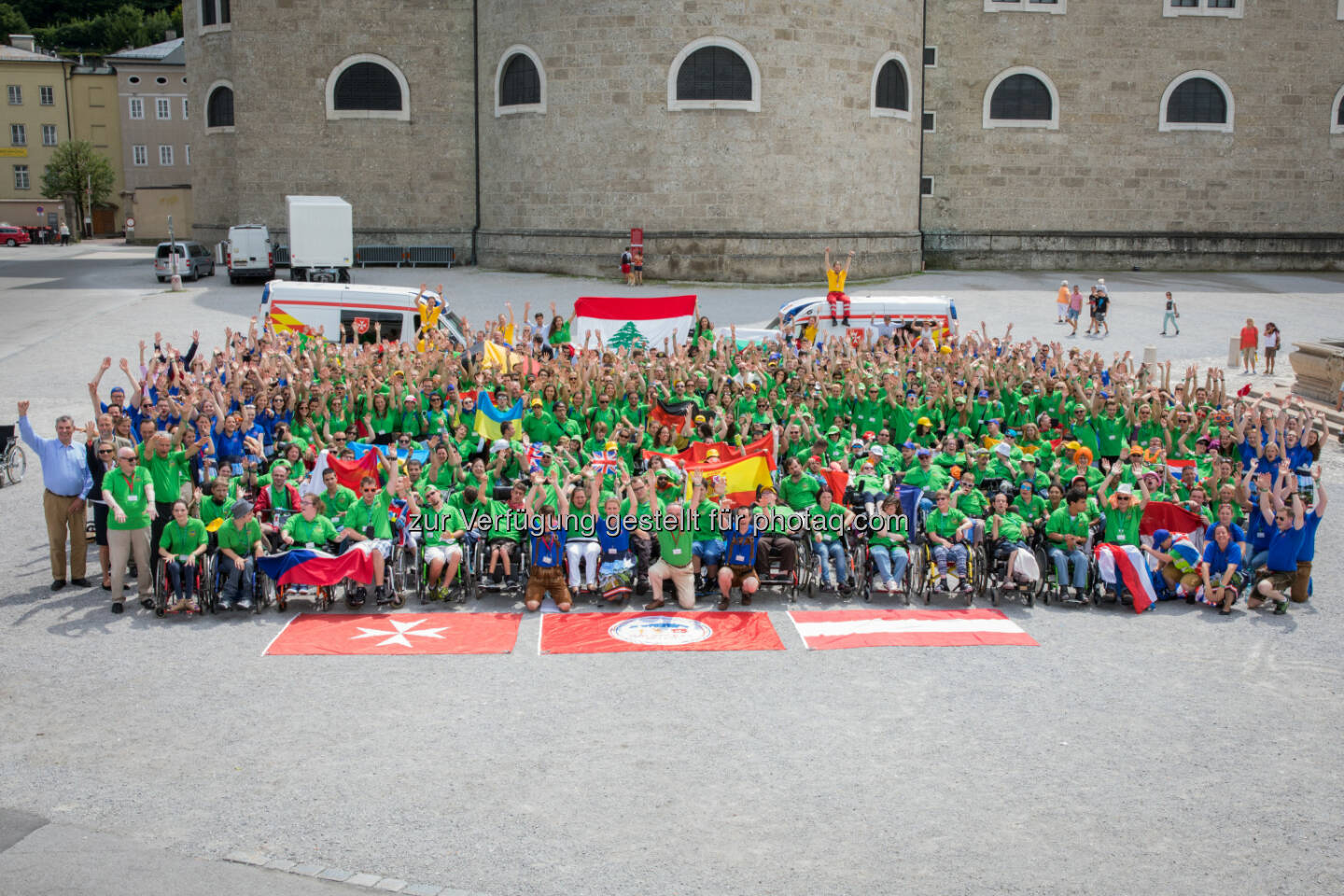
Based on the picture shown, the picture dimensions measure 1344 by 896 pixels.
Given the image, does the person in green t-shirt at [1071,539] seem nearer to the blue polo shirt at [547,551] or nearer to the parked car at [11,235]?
the blue polo shirt at [547,551]

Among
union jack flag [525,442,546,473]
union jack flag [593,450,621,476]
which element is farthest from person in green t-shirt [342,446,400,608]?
union jack flag [593,450,621,476]

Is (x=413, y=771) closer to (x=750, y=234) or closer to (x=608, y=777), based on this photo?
(x=608, y=777)

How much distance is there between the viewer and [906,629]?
11.1m

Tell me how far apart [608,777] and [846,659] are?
3028 millimetres

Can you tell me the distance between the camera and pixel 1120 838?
7.36 metres

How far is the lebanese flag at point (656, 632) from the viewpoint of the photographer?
420 inches

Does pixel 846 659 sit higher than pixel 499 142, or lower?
lower

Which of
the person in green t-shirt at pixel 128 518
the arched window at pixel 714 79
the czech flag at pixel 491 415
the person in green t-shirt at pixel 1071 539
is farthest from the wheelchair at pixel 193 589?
the arched window at pixel 714 79

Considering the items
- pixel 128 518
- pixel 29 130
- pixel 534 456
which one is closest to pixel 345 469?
pixel 534 456

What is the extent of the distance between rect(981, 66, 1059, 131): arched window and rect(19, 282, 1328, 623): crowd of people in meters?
25.1

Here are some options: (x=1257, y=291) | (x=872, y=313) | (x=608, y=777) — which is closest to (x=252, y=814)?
(x=608, y=777)

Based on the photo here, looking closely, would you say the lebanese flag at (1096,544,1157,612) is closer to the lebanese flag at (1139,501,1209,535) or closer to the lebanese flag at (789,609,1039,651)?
the lebanese flag at (1139,501,1209,535)

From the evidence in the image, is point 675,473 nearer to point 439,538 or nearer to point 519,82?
point 439,538

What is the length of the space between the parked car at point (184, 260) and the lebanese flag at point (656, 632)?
29.7 meters
